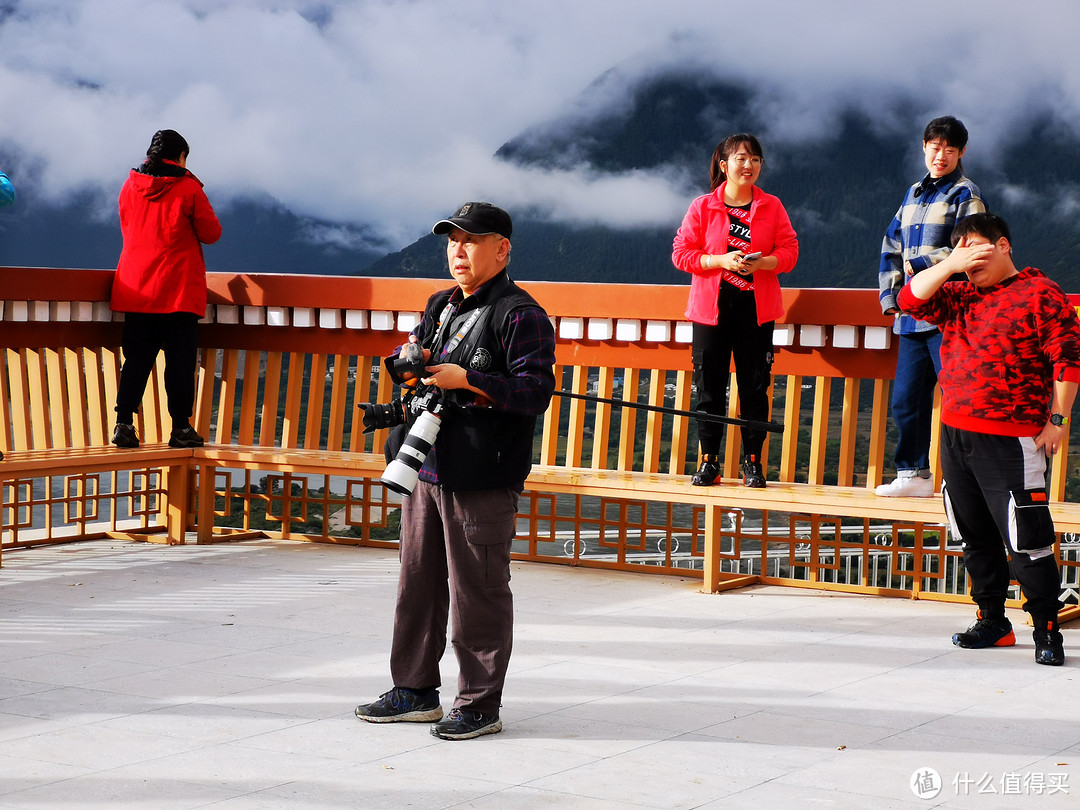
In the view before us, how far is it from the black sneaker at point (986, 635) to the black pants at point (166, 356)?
4298 mm

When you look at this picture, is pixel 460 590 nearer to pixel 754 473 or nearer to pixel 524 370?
pixel 524 370

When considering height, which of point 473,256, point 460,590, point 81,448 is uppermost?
point 473,256

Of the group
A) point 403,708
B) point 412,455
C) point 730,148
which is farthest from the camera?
point 730,148

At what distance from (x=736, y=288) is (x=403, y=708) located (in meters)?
2.99

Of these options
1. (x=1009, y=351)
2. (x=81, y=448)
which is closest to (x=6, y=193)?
(x=81, y=448)

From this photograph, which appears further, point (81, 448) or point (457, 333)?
point (81, 448)

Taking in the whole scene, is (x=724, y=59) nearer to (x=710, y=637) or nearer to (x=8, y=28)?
(x=8, y=28)

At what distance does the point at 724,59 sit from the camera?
177ft

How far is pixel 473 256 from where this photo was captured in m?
3.75

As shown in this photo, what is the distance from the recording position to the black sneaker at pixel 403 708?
3801 millimetres

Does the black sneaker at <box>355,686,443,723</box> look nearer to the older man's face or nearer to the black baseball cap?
the older man's face

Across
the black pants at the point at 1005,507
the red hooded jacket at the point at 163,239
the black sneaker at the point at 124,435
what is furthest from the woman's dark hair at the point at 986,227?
the black sneaker at the point at 124,435

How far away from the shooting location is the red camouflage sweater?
4.65m
